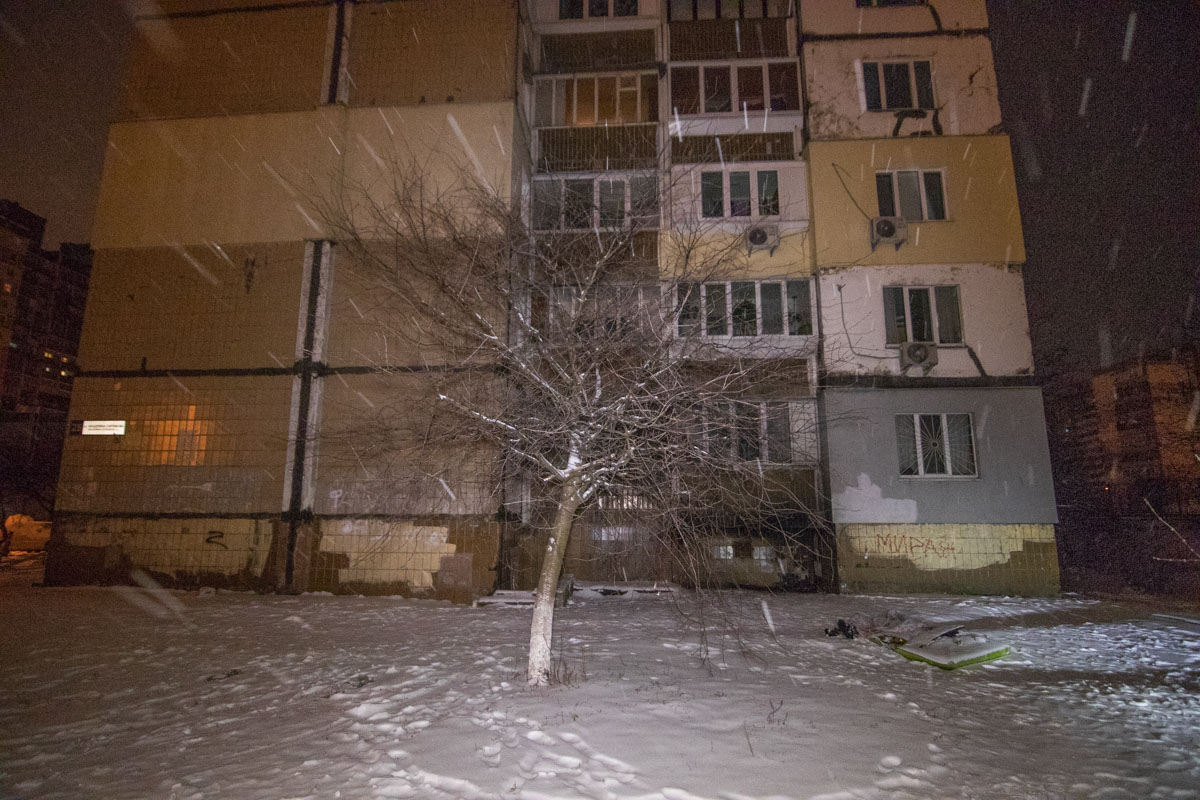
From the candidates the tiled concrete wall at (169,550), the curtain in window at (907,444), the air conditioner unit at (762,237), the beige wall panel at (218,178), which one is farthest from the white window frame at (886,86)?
the tiled concrete wall at (169,550)

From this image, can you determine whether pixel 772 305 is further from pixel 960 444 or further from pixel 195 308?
pixel 195 308

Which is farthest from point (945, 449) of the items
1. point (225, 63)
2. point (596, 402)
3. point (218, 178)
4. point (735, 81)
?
point (225, 63)

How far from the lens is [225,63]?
13609mm

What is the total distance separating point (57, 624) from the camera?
8.34 m

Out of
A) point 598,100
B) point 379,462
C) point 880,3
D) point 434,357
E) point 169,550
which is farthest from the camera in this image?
point 598,100

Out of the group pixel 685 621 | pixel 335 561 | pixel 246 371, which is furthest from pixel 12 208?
pixel 685 621

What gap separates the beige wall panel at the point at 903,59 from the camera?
13.8m

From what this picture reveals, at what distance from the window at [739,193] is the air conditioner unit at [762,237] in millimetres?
885

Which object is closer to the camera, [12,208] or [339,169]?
[339,169]

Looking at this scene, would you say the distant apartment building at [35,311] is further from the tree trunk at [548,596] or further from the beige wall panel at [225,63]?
the tree trunk at [548,596]

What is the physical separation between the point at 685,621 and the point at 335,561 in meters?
7.13

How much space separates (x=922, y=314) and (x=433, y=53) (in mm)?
13007

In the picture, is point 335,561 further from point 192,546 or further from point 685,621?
point 685,621

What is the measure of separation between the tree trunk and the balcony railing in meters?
11.5
